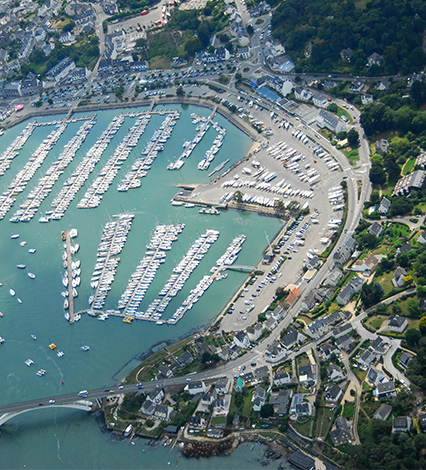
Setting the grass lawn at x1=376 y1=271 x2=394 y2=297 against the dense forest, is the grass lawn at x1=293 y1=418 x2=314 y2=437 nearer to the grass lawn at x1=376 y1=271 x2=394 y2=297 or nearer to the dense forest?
the grass lawn at x1=376 y1=271 x2=394 y2=297

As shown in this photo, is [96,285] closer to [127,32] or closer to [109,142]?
[109,142]

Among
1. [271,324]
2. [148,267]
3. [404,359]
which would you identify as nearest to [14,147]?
[148,267]

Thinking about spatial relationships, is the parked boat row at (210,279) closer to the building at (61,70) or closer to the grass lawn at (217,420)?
the grass lawn at (217,420)

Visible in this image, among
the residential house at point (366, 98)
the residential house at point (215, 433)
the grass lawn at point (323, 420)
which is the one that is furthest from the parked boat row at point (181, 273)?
the residential house at point (366, 98)

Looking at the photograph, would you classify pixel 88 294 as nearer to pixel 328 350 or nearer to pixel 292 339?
pixel 292 339

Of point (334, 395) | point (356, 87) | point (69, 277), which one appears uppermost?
point (356, 87)

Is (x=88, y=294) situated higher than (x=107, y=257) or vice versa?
(x=107, y=257)

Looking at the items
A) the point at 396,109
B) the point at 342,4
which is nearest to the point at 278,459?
the point at 396,109
